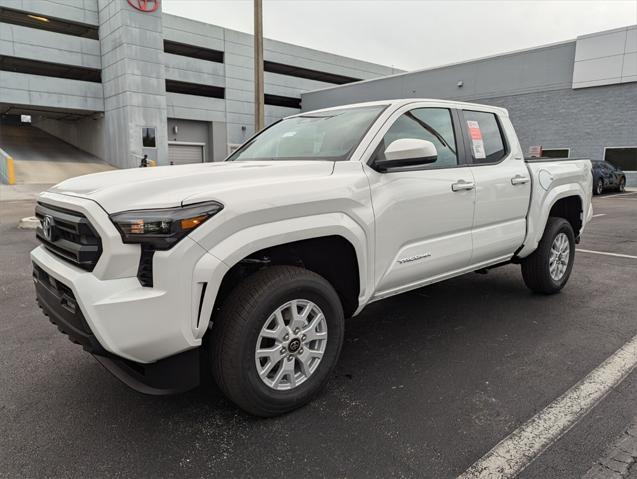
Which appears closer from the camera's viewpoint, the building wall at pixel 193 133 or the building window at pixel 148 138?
the building window at pixel 148 138

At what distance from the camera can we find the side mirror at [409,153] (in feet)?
9.21

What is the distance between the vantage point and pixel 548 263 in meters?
4.56

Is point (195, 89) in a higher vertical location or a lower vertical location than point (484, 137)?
higher

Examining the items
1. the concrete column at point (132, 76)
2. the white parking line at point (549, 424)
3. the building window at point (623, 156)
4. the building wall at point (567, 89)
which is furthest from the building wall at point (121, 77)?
the white parking line at point (549, 424)

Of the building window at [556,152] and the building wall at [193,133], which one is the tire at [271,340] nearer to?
the building window at [556,152]

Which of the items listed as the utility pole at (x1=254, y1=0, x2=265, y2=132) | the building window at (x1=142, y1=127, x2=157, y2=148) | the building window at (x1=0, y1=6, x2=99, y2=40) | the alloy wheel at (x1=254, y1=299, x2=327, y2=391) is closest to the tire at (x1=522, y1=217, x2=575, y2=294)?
the alloy wheel at (x1=254, y1=299, x2=327, y2=391)

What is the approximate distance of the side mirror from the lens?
9.21ft

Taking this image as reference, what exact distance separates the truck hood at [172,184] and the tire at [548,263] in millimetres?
2763

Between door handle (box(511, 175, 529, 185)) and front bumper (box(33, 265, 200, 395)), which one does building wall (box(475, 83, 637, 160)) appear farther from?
front bumper (box(33, 265, 200, 395))

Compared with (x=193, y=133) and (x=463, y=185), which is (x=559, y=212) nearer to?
(x=463, y=185)

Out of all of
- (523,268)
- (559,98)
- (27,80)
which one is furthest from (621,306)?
(27,80)

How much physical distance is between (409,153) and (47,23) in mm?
38070

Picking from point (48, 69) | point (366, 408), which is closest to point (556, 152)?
point (366, 408)

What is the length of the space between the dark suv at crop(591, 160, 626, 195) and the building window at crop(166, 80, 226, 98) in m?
28.8
